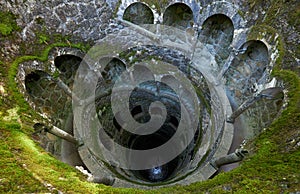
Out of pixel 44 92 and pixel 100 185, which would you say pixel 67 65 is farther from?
A: pixel 100 185

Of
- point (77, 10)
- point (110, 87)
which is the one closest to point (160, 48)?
point (110, 87)

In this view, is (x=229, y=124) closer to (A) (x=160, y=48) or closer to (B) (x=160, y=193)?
(A) (x=160, y=48)

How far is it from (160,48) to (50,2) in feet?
17.2

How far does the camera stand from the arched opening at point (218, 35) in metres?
11.1

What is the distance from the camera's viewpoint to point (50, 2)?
33.1 ft

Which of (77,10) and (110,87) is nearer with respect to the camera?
(77,10)

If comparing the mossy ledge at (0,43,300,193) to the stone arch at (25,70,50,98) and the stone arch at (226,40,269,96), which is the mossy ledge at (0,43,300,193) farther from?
the stone arch at (226,40,269,96)

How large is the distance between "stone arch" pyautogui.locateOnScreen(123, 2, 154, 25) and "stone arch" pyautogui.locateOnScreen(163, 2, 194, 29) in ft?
2.53

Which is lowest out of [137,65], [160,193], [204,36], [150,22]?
[160,193]

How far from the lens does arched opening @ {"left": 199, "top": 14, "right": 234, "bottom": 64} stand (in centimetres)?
1112

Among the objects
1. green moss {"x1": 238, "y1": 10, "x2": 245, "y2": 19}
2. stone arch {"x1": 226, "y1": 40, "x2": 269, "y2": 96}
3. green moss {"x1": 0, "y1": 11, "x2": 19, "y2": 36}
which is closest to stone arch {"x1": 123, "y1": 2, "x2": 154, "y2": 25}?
green moss {"x1": 238, "y1": 10, "x2": 245, "y2": 19}

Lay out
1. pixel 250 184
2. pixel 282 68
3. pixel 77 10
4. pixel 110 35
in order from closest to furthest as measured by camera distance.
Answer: pixel 250 184 → pixel 282 68 → pixel 77 10 → pixel 110 35

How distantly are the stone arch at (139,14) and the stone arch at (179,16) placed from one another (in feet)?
2.53

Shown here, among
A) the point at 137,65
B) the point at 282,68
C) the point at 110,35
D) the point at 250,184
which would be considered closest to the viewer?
the point at 250,184
